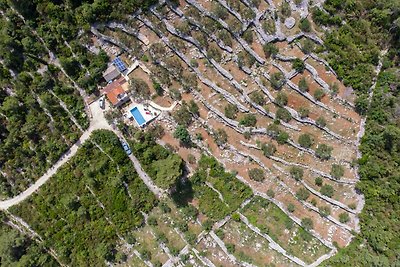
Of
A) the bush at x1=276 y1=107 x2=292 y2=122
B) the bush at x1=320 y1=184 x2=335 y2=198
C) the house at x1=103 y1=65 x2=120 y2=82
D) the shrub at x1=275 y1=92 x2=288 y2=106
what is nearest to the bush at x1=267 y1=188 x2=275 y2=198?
the bush at x1=320 y1=184 x2=335 y2=198

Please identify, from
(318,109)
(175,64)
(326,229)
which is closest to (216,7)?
(175,64)

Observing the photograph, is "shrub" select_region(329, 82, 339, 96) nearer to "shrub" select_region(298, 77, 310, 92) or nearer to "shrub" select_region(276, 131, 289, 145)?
"shrub" select_region(298, 77, 310, 92)

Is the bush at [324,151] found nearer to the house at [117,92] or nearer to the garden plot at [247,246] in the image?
the garden plot at [247,246]

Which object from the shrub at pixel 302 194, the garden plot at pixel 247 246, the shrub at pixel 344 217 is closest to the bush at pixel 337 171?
the shrub at pixel 302 194

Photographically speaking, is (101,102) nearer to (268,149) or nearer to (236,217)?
(268,149)

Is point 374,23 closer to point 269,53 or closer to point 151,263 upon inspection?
point 269,53
